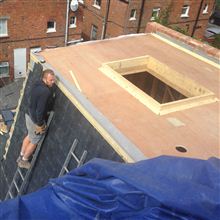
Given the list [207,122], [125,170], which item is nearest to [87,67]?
[207,122]

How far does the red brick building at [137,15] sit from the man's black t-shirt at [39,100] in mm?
21594

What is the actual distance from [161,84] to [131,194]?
646 centimetres

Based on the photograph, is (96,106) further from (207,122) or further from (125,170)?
(125,170)

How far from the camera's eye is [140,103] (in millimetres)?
7844

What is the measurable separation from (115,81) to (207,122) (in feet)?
8.01

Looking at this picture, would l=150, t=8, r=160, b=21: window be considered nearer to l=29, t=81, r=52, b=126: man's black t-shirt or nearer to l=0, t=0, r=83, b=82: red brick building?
l=0, t=0, r=83, b=82: red brick building

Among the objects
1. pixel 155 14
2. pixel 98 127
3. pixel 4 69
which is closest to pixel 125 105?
pixel 98 127

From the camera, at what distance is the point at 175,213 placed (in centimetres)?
372

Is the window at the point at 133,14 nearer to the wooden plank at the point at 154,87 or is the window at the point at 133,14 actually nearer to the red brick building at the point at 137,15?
the red brick building at the point at 137,15

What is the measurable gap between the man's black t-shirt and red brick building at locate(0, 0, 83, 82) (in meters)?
16.6

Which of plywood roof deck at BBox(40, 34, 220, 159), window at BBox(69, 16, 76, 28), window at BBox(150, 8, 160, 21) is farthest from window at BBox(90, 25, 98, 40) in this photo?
plywood roof deck at BBox(40, 34, 220, 159)

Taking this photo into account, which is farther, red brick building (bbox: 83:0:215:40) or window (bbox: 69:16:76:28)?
red brick building (bbox: 83:0:215:40)

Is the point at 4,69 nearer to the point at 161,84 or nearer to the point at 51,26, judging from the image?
the point at 51,26

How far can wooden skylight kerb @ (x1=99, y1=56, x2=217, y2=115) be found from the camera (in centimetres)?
789
